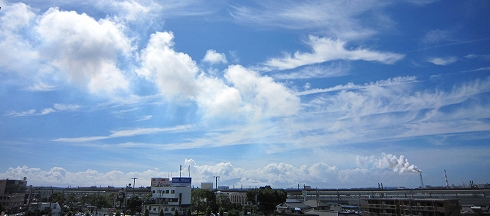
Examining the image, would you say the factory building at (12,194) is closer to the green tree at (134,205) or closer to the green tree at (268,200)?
the green tree at (134,205)

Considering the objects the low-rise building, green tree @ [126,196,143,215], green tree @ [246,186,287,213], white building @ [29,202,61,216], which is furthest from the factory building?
the low-rise building

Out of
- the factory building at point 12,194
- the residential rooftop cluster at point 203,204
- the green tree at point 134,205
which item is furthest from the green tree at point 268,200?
the factory building at point 12,194

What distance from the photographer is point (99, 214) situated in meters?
85.4

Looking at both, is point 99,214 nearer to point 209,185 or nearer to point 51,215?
point 51,215

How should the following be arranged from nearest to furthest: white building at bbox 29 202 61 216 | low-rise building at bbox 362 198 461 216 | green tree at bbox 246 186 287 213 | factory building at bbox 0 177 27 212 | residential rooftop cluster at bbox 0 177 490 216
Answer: low-rise building at bbox 362 198 461 216
residential rooftop cluster at bbox 0 177 490 216
white building at bbox 29 202 61 216
green tree at bbox 246 186 287 213
factory building at bbox 0 177 27 212

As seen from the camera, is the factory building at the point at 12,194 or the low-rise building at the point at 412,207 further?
the factory building at the point at 12,194

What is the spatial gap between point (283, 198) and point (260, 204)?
7573 millimetres

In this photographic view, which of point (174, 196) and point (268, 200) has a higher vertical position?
point (174, 196)

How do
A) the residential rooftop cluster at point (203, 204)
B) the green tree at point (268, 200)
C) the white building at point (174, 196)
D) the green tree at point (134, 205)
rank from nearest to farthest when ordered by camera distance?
the residential rooftop cluster at point (203, 204) → the white building at point (174, 196) → the green tree at point (268, 200) → the green tree at point (134, 205)

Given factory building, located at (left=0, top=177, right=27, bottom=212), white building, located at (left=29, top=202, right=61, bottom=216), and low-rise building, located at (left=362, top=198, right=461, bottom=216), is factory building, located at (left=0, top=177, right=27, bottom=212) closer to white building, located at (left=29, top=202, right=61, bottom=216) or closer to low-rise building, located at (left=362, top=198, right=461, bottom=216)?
white building, located at (left=29, top=202, right=61, bottom=216)

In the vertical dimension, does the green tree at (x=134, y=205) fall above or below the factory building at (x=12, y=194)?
below

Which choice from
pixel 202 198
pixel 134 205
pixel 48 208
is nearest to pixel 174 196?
pixel 202 198

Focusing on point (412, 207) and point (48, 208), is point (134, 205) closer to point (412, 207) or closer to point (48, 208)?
point (48, 208)

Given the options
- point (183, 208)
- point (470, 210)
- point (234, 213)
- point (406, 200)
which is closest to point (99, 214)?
point (183, 208)
